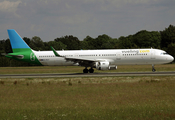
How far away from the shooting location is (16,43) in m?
46.0

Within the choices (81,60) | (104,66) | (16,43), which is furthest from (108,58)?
(16,43)

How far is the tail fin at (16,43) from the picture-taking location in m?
45.5

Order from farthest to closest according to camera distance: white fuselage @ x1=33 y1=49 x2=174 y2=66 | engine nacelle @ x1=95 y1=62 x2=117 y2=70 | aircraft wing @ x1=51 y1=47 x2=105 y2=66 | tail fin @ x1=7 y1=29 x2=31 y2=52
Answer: tail fin @ x1=7 y1=29 x2=31 y2=52 < white fuselage @ x1=33 y1=49 x2=174 y2=66 < aircraft wing @ x1=51 y1=47 x2=105 y2=66 < engine nacelle @ x1=95 y1=62 x2=117 y2=70

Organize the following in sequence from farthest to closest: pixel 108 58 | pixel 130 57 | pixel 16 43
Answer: pixel 16 43 < pixel 108 58 < pixel 130 57

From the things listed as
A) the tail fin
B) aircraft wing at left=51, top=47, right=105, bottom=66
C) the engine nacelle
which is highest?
the tail fin

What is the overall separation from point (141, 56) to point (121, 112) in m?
29.3

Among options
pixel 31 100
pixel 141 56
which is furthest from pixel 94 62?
pixel 31 100

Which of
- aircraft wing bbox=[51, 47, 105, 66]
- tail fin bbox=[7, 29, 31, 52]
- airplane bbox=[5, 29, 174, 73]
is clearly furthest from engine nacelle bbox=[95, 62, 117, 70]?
tail fin bbox=[7, 29, 31, 52]

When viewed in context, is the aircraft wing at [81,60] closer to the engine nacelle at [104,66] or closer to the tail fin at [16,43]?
the engine nacelle at [104,66]

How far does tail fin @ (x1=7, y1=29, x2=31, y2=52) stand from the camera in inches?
1791

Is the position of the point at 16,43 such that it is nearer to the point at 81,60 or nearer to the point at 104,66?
the point at 81,60

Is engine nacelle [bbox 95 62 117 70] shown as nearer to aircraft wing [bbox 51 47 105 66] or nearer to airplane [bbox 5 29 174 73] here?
airplane [bbox 5 29 174 73]

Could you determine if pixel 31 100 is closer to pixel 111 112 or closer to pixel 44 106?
pixel 44 106

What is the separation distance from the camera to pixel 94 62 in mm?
39906
